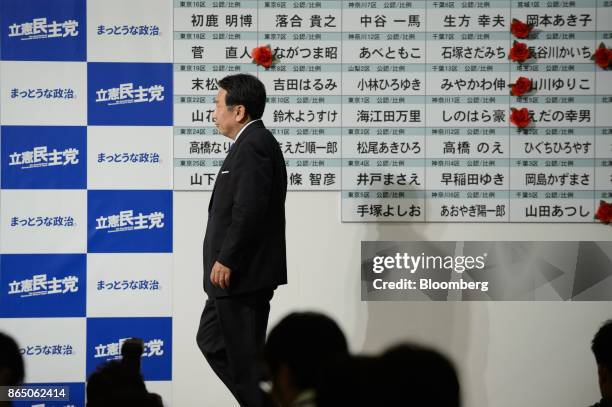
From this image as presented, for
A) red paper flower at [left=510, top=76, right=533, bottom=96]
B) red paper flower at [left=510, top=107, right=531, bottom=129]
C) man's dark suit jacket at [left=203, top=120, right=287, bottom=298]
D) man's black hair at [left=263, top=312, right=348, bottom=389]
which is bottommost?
man's black hair at [left=263, top=312, right=348, bottom=389]

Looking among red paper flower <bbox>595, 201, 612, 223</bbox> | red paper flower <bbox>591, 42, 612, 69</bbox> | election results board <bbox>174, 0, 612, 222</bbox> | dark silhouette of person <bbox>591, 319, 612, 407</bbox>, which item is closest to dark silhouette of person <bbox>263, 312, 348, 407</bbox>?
dark silhouette of person <bbox>591, 319, 612, 407</bbox>

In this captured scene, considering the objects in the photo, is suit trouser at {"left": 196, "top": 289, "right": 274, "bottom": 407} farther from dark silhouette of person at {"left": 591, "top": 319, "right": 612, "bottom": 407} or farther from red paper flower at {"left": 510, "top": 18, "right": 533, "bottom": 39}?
red paper flower at {"left": 510, "top": 18, "right": 533, "bottom": 39}

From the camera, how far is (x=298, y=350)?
1.66m

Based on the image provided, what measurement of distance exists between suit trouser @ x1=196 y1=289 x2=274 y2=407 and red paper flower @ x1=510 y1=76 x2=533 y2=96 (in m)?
1.54

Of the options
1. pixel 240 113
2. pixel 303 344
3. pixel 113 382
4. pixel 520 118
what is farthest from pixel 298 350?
pixel 520 118

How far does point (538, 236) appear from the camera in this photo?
371 cm

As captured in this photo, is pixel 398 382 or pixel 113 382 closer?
pixel 398 382

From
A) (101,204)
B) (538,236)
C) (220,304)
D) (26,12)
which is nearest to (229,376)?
(220,304)

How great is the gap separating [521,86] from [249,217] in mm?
1559

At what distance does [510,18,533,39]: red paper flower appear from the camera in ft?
12.0

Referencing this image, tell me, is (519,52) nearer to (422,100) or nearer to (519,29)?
(519,29)

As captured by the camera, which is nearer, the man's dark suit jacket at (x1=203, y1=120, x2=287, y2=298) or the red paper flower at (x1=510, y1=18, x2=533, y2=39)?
the man's dark suit jacket at (x1=203, y1=120, x2=287, y2=298)

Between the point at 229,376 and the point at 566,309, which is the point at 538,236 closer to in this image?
the point at 566,309

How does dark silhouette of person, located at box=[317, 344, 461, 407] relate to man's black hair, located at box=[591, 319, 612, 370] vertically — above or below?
above
